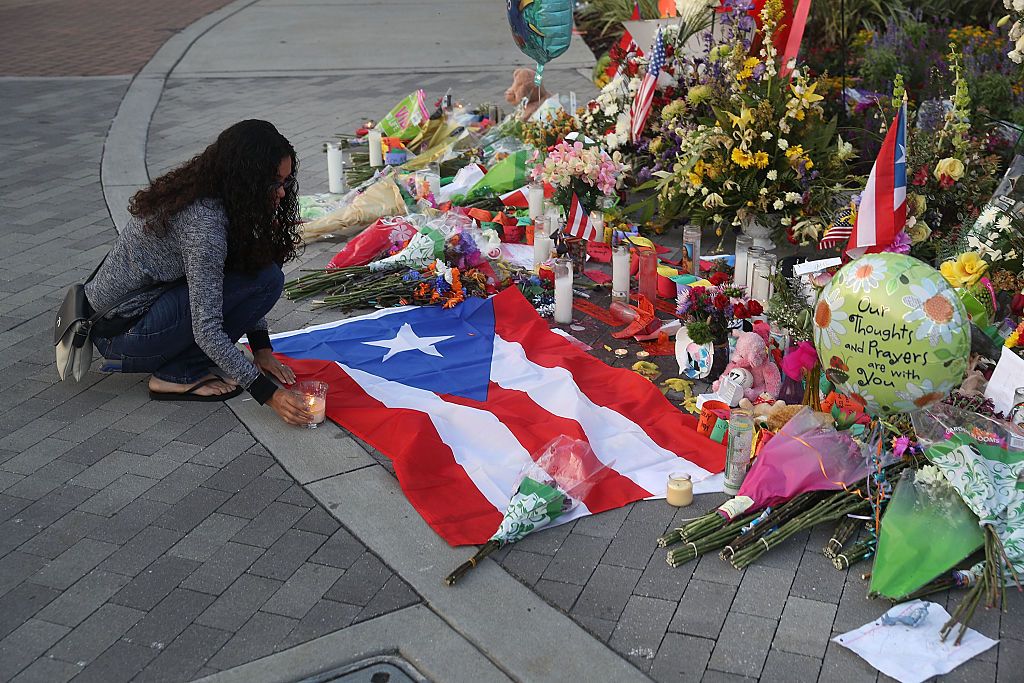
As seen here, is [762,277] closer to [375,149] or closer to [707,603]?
[707,603]

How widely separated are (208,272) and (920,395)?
2.74 metres

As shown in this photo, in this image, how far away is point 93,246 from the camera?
6.54 meters

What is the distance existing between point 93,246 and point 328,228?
1.46 m

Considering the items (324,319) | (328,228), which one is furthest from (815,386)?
(328,228)

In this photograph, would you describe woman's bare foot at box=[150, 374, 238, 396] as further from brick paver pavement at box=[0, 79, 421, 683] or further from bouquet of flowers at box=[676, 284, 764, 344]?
bouquet of flowers at box=[676, 284, 764, 344]

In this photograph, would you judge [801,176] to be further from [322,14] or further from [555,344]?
[322,14]

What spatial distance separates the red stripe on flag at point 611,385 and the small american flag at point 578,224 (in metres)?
0.72

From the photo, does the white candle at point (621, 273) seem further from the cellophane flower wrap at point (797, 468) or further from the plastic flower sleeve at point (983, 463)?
the plastic flower sleeve at point (983, 463)

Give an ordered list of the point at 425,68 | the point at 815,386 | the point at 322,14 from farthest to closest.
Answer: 1. the point at 322,14
2. the point at 425,68
3. the point at 815,386

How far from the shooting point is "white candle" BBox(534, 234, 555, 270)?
19.3ft

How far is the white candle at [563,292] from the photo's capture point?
5.39 meters

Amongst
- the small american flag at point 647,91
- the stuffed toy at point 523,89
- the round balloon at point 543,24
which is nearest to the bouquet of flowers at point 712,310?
the small american flag at point 647,91

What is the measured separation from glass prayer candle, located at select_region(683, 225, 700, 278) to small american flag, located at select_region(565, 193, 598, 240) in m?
0.61

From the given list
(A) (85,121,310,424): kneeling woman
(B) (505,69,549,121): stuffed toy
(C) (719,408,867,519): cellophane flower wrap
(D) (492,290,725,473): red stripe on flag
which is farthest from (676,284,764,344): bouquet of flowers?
(B) (505,69,549,121): stuffed toy
